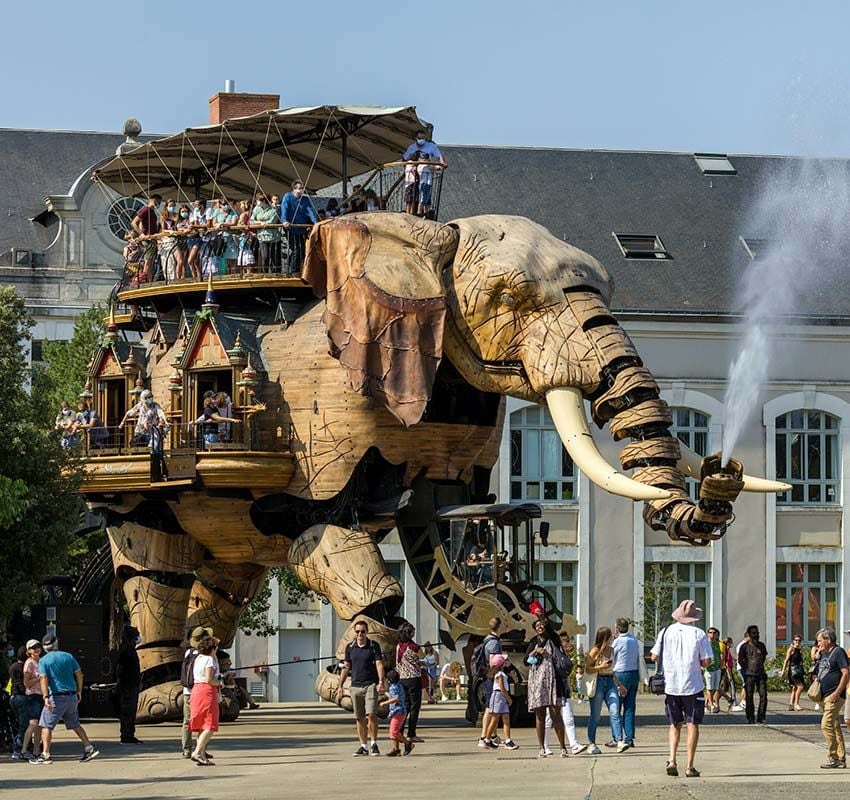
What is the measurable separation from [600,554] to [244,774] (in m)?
29.1

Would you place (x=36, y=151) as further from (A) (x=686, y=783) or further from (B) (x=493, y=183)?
(A) (x=686, y=783)

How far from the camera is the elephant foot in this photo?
2816 cm

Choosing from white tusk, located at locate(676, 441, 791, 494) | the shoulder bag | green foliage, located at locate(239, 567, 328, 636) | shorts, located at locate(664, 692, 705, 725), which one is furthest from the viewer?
green foliage, located at locate(239, 567, 328, 636)

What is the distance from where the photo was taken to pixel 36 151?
175 feet

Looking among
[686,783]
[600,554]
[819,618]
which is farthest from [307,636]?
[686,783]

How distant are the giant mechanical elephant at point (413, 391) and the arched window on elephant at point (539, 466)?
73.3ft

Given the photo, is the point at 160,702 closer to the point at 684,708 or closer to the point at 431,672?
the point at 684,708

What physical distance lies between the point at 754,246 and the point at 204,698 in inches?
1289

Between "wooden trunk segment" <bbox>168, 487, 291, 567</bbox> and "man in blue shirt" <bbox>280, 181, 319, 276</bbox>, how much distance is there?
291 cm

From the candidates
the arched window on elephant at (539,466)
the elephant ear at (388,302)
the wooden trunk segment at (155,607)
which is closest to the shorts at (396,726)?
the elephant ear at (388,302)

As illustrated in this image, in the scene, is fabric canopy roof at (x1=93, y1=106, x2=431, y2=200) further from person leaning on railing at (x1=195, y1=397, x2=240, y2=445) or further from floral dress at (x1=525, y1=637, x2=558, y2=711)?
floral dress at (x1=525, y1=637, x2=558, y2=711)

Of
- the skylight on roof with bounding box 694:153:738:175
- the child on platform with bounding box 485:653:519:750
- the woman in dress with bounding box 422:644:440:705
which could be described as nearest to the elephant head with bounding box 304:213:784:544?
the child on platform with bounding box 485:653:519:750

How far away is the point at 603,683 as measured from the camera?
Answer: 78.5ft


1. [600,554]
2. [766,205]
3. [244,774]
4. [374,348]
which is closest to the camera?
[244,774]
